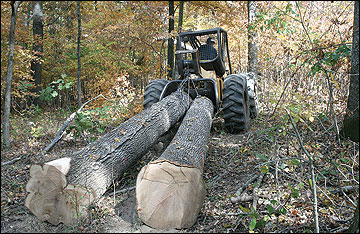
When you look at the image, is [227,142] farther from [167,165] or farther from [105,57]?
[105,57]

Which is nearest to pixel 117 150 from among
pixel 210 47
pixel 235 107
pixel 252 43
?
pixel 235 107

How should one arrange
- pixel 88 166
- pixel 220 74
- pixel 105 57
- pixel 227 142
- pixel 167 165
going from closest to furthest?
pixel 167 165
pixel 88 166
pixel 227 142
pixel 220 74
pixel 105 57

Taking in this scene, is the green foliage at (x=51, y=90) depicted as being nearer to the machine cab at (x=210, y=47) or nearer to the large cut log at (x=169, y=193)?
the machine cab at (x=210, y=47)

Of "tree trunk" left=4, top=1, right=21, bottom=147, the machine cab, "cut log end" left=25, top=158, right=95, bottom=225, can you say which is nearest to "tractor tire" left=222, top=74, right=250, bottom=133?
the machine cab

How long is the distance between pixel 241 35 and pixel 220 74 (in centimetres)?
382

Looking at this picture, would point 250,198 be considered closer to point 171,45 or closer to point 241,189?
point 241,189

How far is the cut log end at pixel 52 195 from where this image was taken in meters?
2.64

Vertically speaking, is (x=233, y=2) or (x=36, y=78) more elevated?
(x=233, y=2)

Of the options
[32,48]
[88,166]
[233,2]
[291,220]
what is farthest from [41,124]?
[233,2]

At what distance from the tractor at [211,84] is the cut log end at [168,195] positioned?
310cm

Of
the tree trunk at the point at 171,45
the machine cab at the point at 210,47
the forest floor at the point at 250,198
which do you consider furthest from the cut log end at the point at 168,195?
the tree trunk at the point at 171,45

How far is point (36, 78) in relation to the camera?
804cm

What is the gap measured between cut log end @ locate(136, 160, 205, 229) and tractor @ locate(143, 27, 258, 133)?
10.2 feet

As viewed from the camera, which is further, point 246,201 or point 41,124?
point 41,124
